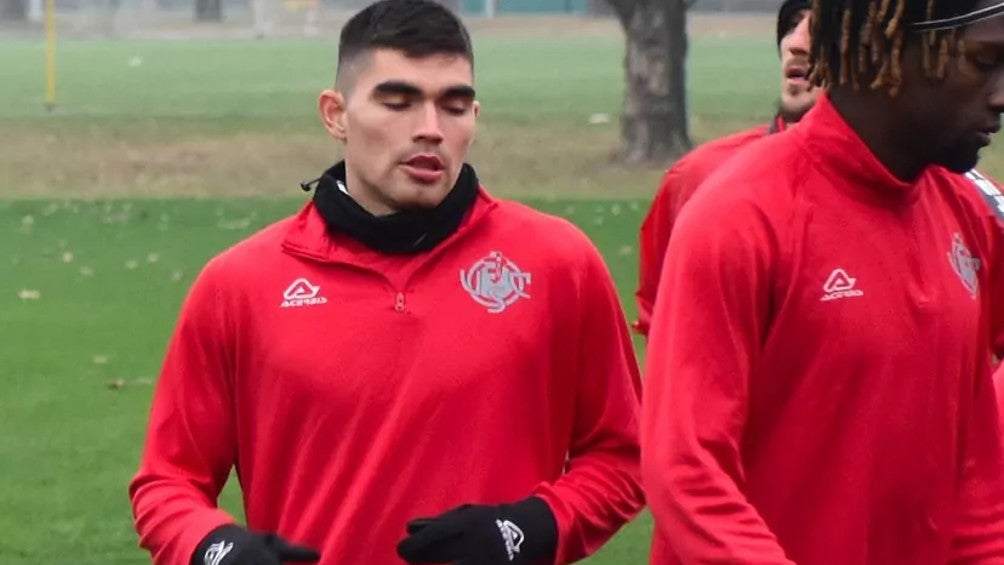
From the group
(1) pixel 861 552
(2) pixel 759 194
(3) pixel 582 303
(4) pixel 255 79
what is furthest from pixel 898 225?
(4) pixel 255 79

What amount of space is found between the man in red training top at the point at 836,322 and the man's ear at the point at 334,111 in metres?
1.07

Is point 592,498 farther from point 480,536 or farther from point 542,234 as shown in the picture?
point 542,234

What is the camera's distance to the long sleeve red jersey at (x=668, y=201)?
21.5 feet

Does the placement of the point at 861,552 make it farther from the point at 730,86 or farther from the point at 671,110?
the point at 730,86

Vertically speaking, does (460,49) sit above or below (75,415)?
above

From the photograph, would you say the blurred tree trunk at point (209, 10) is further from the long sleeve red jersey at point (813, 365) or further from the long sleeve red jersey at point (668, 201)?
the long sleeve red jersey at point (813, 365)

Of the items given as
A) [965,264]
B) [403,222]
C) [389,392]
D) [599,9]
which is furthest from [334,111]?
[599,9]

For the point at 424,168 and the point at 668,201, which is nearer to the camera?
the point at 424,168

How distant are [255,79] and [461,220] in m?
41.0

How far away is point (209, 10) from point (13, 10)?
7215mm

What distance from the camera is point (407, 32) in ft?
13.7

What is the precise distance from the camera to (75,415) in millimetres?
11172

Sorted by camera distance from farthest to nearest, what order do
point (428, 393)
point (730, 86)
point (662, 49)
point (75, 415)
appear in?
point (730, 86) < point (662, 49) < point (75, 415) < point (428, 393)

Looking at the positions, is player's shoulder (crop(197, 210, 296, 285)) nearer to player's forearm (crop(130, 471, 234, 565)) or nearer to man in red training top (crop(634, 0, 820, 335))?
player's forearm (crop(130, 471, 234, 565))
